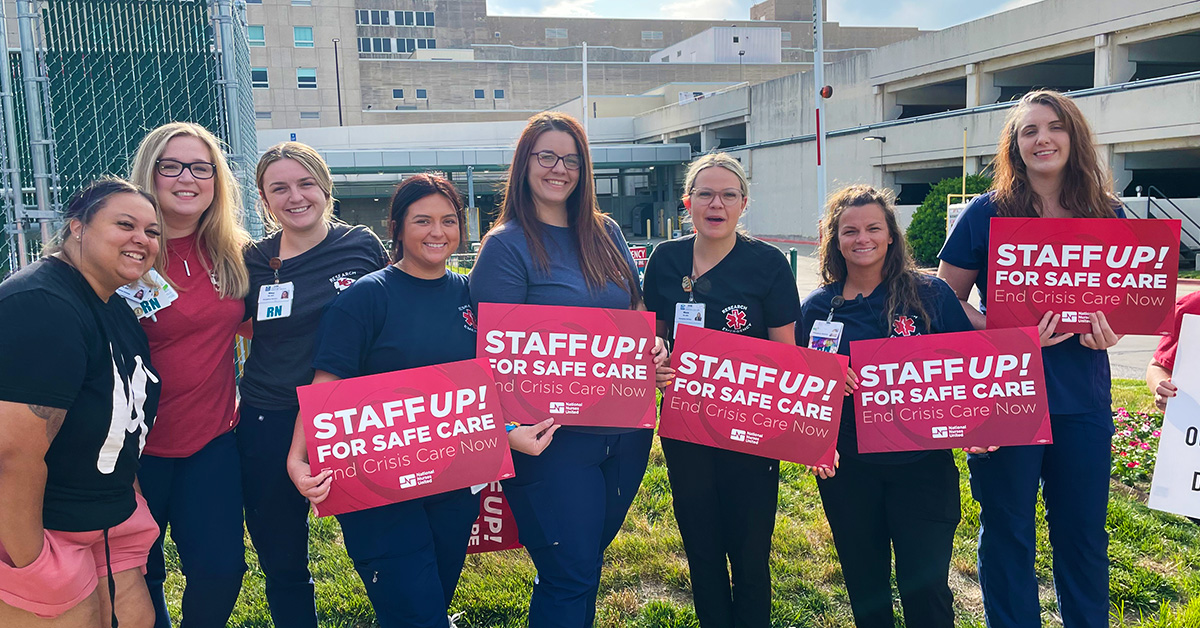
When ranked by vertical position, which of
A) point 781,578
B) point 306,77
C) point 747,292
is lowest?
point 781,578

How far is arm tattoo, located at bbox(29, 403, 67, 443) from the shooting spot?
88.4 inches

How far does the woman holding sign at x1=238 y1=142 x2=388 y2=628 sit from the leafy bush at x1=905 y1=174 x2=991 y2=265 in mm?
19507

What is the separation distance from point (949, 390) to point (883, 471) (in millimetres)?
469

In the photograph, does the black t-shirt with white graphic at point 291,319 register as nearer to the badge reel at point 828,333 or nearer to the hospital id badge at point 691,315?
the hospital id badge at point 691,315

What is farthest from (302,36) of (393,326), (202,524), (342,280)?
(393,326)

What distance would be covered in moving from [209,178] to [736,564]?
283cm

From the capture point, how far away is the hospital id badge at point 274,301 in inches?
126

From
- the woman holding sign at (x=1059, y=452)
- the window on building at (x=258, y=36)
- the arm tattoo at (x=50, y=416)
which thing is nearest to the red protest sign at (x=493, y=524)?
the arm tattoo at (x=50, y=416)

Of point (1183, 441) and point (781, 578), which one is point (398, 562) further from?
point (1183, 441)

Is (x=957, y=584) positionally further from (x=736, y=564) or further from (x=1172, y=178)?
(x=1172, y=178)

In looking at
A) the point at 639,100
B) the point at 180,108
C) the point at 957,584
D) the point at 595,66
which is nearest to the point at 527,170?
the point at 957,584

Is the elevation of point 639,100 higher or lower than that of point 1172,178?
higher

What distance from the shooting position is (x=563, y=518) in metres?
3.01

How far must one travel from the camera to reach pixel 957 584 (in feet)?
13.9
